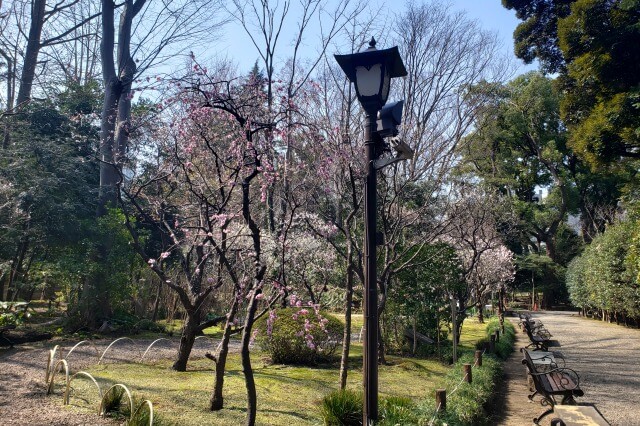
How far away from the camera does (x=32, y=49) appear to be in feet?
44.7

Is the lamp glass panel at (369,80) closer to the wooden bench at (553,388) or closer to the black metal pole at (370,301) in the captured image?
the black metal pole at (370,301)

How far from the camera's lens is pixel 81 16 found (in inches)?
612

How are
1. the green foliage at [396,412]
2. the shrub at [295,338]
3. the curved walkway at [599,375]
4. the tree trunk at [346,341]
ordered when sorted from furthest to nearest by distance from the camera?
1. the shrub at [295,338]
2. the curved walkway at [599,375]
3. the tree trunk at [346,341]
4. the green foliage at [396,412]

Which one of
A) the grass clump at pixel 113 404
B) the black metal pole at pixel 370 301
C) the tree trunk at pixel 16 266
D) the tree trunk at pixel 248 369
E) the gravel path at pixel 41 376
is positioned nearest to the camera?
the black metal pole at pixel 370 301

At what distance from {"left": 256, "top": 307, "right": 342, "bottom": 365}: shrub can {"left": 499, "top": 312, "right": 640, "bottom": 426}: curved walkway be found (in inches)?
137

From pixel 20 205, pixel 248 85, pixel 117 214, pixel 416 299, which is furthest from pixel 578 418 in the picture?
pixel 20 205

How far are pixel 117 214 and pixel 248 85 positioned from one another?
29.5ft

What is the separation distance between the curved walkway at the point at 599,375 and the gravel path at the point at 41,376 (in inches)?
220

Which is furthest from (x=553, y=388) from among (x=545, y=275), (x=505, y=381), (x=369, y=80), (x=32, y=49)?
(x=545, y=275)

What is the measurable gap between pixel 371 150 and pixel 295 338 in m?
6.18

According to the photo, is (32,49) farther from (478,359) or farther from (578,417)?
(578,417)

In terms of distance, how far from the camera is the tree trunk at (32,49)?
13414mm

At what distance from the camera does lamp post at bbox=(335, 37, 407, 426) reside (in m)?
3.43

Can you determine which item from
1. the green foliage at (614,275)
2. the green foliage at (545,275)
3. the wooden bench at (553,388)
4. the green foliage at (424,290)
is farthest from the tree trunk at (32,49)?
the green foliage at (545,275)
